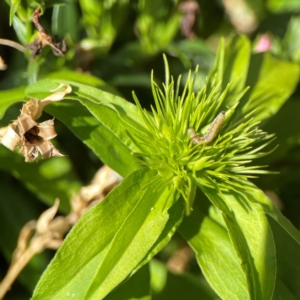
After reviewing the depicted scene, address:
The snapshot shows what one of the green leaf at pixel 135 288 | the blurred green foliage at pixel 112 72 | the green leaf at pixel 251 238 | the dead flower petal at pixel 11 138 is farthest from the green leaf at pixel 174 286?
the dead flower petal at pixel 11 138

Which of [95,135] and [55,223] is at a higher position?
[95,135]

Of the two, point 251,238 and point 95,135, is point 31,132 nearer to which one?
point 95,135

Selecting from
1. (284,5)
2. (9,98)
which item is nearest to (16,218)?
(9,98)

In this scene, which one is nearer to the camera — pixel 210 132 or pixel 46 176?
pixel 210 132

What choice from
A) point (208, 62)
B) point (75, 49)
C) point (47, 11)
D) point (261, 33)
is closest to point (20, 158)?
point (75, 49)

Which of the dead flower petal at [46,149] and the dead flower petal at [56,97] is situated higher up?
the dead flower petal at [56,97]

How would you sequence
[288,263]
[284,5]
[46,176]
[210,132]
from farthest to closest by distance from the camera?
[284,5] < [46,176] < [288,263] < [210,132]

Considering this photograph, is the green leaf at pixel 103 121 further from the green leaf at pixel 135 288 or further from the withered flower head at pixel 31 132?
the green leaf at pixel 135 288
